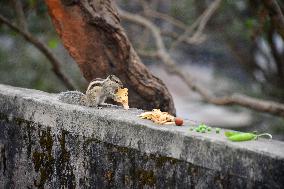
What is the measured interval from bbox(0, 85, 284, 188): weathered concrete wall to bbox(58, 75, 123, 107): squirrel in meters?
0.11

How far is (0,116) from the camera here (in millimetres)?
4188

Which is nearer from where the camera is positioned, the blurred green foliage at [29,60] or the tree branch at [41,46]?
the tree branch at [41,46]

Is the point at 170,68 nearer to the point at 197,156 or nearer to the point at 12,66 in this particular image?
the point at 12,66

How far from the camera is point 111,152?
11.2ft

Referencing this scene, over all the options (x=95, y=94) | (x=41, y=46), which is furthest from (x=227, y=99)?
(x=95, y=94)

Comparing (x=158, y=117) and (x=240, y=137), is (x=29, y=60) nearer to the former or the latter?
(x=158, y=117)

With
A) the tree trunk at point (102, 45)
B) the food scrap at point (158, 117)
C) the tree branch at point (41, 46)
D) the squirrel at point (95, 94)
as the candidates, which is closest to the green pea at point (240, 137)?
the food scrap at point (158, 117)

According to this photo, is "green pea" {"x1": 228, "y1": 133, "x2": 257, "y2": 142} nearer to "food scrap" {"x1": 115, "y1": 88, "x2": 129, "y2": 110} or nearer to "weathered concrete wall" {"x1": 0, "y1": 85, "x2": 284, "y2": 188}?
"weathered concrete wall" {"x1": 0, "y1": 85, "x2": 284, "y2": 188}

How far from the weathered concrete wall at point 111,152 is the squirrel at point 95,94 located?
111 mm

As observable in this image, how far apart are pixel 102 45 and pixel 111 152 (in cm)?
140

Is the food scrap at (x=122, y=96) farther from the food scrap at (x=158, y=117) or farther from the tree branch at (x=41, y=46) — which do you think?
the tree branch at (x=41, y=46)

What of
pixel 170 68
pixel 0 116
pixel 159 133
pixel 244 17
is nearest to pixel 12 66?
pixel 170 68

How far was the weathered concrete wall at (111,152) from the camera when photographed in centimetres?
283

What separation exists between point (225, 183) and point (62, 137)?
128 cm
